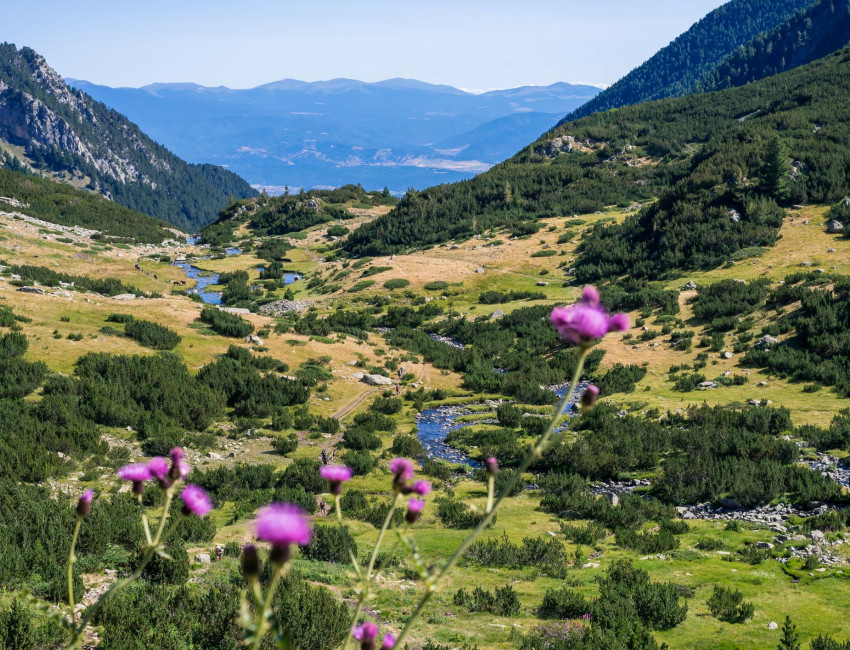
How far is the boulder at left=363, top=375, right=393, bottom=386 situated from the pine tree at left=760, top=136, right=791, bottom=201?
28552 mm

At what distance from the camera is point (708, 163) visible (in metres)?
45.4

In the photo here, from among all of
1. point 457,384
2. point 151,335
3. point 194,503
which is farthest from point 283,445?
point 194,503

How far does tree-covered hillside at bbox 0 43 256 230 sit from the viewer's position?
500 feet

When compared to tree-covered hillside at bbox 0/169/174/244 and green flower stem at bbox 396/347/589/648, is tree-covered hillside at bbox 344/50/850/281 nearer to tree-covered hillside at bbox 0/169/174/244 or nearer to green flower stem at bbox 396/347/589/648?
tree-covered hillside at bbox 0/169/174/244

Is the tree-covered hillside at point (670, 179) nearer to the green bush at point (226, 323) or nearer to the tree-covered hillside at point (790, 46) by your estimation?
the green bush at point (226, 323)

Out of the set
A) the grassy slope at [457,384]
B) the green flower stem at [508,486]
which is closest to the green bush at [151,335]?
the grassy slope at [457,384]

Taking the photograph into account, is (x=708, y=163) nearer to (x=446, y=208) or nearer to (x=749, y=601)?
(x=446, y=208)

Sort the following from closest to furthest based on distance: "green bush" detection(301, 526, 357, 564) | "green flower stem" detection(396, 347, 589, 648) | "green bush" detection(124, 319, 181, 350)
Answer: "green flower stem" detection(396, 347, 589, 648) → "green bush" detection(301, 526, 357, 564) → "green bush" detection(124, 319, 181, 350)

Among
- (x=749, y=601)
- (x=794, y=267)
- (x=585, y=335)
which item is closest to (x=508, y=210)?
(x=794, y=267)

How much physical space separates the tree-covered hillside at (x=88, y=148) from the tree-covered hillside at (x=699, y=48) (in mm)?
111609

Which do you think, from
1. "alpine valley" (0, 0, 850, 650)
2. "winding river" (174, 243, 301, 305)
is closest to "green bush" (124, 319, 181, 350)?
"alpine valley" (0, 0, 850, 650)

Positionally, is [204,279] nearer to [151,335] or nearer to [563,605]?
[151,335]

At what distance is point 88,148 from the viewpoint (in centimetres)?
16288

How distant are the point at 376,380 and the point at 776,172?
96.1 ft
